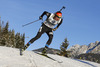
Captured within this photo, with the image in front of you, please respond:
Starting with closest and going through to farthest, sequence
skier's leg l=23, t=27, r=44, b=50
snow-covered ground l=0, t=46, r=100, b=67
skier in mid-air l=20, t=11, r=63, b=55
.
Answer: snow-covered ground l=0, t=46, r=100, b=67 < skier's leg l=23, t=27, r=44, b=50 < skier in mid-air l=20, t=11, r=63, b=55

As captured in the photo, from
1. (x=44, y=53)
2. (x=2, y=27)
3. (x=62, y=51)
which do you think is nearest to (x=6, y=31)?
(x=2, y=27)

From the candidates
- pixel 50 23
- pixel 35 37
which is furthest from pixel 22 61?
pixel 50 23

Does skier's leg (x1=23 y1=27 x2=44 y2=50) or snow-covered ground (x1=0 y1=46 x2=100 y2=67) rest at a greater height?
skier's leg (x1=23 y1=27 x2=44 y2=50)

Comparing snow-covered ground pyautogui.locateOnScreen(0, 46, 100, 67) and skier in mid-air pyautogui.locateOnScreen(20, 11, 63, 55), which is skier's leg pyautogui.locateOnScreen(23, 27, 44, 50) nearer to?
skier in mid-air pyautogui.locateOnScreen(20, 11, 63, 55)

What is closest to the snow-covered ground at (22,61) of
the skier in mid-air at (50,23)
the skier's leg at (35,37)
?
the skier's leg at (35,37)

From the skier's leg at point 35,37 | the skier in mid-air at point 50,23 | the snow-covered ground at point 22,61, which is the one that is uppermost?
the skier in mid-air at point 50,23

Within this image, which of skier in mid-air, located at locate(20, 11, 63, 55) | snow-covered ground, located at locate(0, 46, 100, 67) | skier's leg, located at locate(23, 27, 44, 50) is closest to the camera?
snow-covered ground, located at locate(0, 46, 100, 67)

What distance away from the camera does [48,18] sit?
8.70 metres

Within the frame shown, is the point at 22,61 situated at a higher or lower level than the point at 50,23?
lower

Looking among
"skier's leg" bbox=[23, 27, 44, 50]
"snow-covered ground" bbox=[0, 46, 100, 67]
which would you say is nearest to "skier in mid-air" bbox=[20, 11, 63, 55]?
"skier's leg" bbox=[23, 27, 44, 50]

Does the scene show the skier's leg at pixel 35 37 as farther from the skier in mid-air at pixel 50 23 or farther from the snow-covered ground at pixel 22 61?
the snow-covered ground at pixel 22 61

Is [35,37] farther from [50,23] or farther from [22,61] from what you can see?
[22,61]

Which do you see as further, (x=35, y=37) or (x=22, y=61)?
(x=35, y=37)

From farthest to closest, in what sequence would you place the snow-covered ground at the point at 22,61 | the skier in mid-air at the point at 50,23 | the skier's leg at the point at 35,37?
1. the skier in mid-air at the point at 50,23
2. the skier's leg at the point at 35,37
3. the snow-covered ground at the point at 22,61
